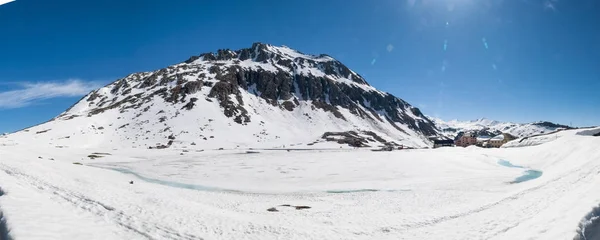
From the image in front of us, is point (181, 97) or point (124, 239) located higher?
point (181, 97)

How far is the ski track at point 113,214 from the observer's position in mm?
16625

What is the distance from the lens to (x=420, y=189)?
110 ft

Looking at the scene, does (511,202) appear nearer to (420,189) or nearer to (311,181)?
(420,189)

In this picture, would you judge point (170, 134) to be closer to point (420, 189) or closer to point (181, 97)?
point (181, 97)

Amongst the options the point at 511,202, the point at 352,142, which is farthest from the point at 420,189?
the point at 352,142

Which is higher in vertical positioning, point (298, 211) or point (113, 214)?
point (113, 214)

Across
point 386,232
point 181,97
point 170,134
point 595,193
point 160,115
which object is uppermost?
point 181,97

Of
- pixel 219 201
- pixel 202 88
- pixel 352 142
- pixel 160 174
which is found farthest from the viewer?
pixel 202 88

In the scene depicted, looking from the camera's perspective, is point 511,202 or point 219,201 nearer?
point 511,202

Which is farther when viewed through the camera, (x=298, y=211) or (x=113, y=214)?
(x=298, y=211)

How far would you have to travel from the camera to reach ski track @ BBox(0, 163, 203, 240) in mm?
16625

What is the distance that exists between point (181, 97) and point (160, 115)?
24415 millimetres

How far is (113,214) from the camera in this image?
64.2 ft

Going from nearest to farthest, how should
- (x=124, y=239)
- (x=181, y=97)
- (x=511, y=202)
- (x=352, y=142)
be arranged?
(x=124, y=239) < (x=511, y=202) < (x=352, y=142) < (x=181, y=97)
